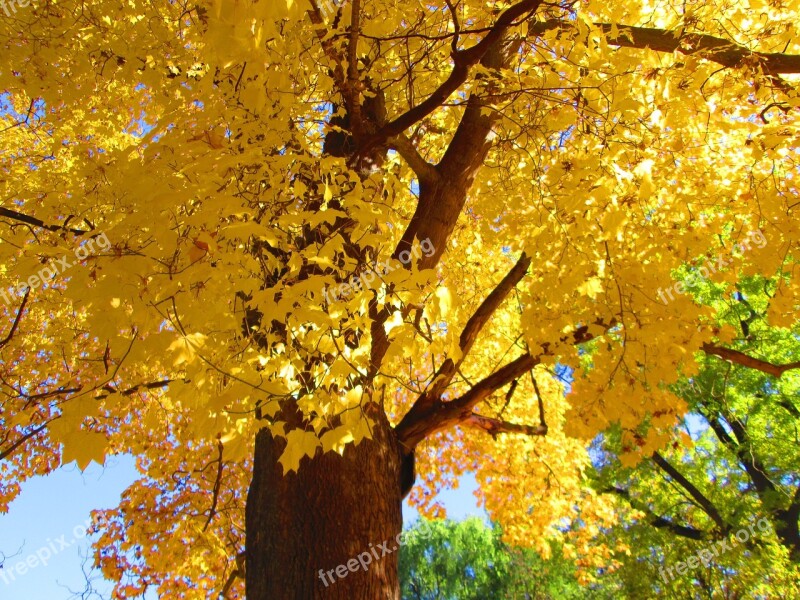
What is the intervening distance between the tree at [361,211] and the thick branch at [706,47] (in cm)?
2

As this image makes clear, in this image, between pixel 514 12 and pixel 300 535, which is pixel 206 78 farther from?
pixel 300 535

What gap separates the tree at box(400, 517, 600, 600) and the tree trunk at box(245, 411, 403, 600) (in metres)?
16.4

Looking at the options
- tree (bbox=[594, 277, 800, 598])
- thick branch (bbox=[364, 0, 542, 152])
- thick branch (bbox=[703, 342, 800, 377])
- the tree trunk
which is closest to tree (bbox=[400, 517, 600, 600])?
tree (bbox=[594, 277, 800, 598])

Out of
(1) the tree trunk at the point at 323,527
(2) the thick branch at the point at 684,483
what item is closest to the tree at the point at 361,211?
(1) the tree trunk at the point at 323,527

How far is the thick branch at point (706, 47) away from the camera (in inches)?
117

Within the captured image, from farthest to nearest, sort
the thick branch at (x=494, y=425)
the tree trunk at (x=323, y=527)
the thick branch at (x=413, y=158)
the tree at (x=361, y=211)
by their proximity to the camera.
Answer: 1. the thick branch at (x=494, y=425)
2. the thick branch at (x=413, y=158)
3. the tree trunk at (x=323, y=527)
4. the tree at (x=361, y=211)

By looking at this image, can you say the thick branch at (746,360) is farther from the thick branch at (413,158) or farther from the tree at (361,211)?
the thick branch at (413,158)

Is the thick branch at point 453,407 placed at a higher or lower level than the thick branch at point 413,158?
lower

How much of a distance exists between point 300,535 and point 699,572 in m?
7.19

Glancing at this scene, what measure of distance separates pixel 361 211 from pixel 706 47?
2.53 metres

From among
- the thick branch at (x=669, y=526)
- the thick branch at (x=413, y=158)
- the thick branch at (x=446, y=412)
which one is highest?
the thick branch at (x=413, y=158)

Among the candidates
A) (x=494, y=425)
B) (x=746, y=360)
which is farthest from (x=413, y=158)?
(x=746, y=360)

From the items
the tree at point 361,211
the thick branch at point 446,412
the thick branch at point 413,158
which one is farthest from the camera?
the thick branch at point 446,412

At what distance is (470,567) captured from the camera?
21359 mm
